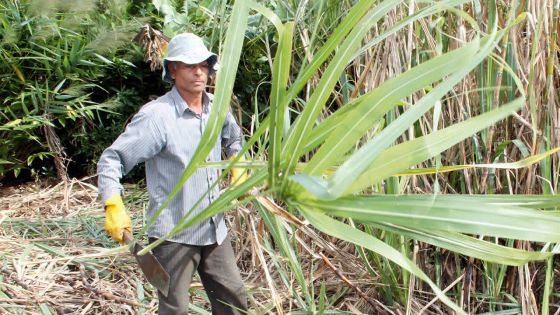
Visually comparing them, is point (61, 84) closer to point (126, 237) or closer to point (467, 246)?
point (126, 237)

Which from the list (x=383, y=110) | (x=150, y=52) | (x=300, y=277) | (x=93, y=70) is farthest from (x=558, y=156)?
(x=93, y=70)

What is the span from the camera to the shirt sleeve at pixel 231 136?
2.65m

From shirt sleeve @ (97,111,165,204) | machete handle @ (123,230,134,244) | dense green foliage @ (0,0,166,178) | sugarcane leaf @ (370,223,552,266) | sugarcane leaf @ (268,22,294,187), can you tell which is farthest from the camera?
dense green foliage @ (0,0,166,178)

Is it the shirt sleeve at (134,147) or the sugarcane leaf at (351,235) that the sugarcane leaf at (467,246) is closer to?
the sugarcane leaf at (351,235)

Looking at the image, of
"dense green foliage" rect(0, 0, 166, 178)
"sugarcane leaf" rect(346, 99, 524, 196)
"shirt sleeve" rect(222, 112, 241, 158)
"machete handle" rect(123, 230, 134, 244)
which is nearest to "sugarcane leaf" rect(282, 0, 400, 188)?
"sugarcane leaf" rect(346, 99, 524, 196)

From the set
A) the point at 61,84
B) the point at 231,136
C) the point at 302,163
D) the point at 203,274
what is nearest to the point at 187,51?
the point at 231,136

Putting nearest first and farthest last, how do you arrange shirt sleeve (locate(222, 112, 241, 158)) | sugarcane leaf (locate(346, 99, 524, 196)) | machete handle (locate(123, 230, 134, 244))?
sugarcane leaf (locate(346, 99, 524, 196)) → machete handle (locate(123, 230, 134, 244)) → shirt sleeve (locate(222, 112, 241, 158))

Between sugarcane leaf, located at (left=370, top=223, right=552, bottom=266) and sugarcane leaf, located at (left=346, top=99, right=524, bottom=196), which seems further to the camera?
sugarcane leaf, located at (left=370, top=223, right=552, bottom=266)

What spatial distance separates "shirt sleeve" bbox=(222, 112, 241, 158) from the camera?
2648 millimetres

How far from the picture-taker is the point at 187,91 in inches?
92.8

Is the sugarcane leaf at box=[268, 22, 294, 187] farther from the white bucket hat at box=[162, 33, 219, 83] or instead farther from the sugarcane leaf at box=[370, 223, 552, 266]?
the white bucket hat at box=[162, 33, 219, 83]

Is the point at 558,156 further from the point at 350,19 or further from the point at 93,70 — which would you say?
the point at 93,70

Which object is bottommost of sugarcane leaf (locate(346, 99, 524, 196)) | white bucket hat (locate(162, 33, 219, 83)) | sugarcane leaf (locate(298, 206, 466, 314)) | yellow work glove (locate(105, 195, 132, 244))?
yellow work glove (locate(105, 195, 132, 244))

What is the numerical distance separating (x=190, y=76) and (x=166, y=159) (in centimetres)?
29
